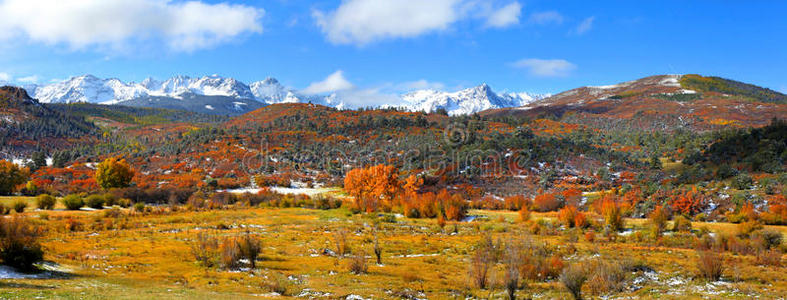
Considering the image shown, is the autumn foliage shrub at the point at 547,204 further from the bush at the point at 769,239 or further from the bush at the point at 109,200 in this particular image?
the bush at the point at 109,200

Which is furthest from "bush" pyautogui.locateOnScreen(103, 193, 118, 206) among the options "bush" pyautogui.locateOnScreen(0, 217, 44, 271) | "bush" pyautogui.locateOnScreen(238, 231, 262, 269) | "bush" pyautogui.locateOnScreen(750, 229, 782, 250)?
"bush" pyautogui.locateOnScreen(750, 229, 782, 250)

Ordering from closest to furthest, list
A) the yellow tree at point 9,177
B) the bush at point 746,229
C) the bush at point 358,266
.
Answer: the bush at point 358,266 < the bush at point 746,229 < the yellow tree at point 9,177

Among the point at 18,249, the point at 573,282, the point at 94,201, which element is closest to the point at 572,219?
the point at 573,282

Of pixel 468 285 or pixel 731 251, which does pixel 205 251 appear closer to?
pixel 468 285

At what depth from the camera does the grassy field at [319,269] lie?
1691 cm

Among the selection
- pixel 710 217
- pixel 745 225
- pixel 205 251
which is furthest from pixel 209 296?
pixel 710 217

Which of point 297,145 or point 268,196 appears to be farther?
point 297,145

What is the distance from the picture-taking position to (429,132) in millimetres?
134250

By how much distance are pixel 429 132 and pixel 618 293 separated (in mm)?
117336

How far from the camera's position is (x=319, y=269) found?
73.9 ft

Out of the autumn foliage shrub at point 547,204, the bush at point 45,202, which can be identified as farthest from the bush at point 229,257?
the autumn foliage shrub at point 547,204

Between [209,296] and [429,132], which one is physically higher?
[429,132]

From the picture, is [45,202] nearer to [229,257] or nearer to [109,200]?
[109,200]

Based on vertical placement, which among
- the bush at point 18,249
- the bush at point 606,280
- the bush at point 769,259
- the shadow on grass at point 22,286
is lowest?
the bush at point 769,259
